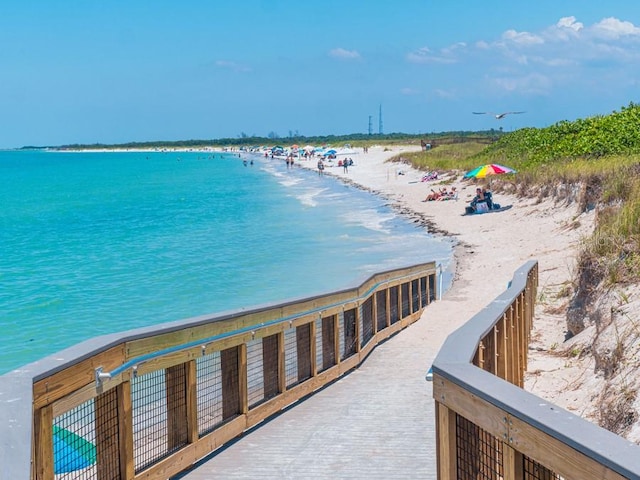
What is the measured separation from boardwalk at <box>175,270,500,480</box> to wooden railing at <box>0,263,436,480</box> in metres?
0.18

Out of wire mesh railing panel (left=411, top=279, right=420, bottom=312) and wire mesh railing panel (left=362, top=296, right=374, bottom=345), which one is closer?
wire mesh railing panel (left=362, top=296, right=374, bottom=345)

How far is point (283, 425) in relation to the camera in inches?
264

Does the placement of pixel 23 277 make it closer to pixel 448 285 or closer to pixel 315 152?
pixel 448 285

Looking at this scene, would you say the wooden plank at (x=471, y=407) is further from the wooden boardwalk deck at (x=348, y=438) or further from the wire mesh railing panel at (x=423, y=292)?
the wire mesh railing panel at (x=423, y=292)

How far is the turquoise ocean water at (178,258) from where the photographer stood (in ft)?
65.2

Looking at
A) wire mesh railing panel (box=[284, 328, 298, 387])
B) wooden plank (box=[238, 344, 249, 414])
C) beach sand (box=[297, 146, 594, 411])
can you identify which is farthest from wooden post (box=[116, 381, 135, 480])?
beach sand (box=[297, 146, 594, 411])

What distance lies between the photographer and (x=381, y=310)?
10.9 metres

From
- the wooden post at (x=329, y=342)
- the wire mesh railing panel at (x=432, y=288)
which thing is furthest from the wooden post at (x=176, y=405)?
the wire mesh railing panel at (x=432, y=288)

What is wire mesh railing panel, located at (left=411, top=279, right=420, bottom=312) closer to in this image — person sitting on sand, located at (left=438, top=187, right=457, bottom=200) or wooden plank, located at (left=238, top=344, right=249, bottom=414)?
wooden plank, located at (left=238, top=344, right=249, bottom=414)

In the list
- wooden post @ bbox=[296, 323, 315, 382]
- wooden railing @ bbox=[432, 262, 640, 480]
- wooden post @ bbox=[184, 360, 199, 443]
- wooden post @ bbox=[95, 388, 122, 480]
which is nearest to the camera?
wooden railing @ bbox=[432, 262, 640, 480]

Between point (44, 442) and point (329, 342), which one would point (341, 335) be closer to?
point (329, 342)

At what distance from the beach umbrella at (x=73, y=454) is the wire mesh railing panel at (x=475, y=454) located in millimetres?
2417

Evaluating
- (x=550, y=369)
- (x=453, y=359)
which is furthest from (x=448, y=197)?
(x=453, y=359)

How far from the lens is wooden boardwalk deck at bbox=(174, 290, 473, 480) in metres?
5.65
